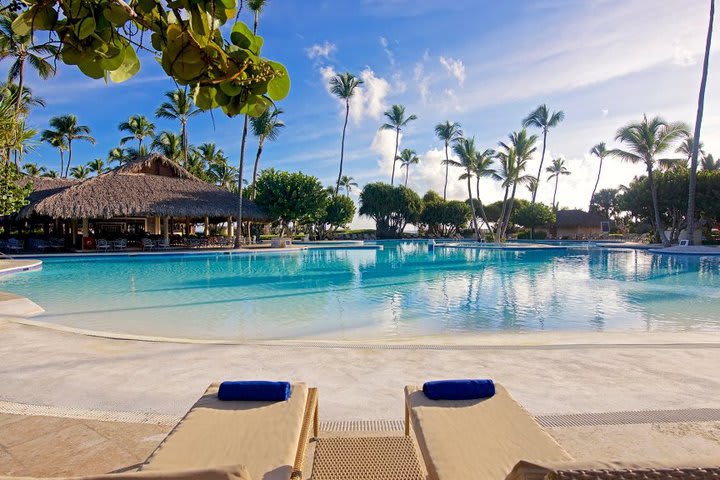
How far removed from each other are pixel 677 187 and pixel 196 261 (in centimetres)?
3061

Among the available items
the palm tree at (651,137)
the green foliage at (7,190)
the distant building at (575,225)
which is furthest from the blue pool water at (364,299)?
the distant building at (575,225)

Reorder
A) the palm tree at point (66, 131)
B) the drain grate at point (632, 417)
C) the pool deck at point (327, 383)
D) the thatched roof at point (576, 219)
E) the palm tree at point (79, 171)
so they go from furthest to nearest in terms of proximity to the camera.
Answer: the palm tree at point (79, 171), the thatched roof at point (576, 219), the palm tree at point (66, 131), the drain grate at point (632, 417), the pool deck at point (327, 383)

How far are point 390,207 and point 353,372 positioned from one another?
41461mm

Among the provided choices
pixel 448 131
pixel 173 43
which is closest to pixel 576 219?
pixel 448 131

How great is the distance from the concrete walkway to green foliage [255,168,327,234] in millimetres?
24449

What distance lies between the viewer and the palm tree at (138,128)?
38.0 metres

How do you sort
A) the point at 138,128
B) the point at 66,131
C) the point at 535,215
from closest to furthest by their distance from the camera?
the point at 138,128 < the point at 66,131 < the point at 535,215

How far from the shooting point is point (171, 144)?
34812mm

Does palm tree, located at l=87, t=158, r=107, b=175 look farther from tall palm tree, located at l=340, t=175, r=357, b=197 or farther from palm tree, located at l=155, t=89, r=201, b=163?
tall palm tree, located at l=340, t=175, r=357, b=197

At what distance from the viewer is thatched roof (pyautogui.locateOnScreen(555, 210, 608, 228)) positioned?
1801 inches

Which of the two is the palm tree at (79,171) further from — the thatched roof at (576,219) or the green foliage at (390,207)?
the thatched roof at (576,219)

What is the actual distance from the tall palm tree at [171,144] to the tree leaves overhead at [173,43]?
3728 centimetres

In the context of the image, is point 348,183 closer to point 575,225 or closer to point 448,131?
point 448,131

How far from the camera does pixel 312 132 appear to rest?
2850cm
